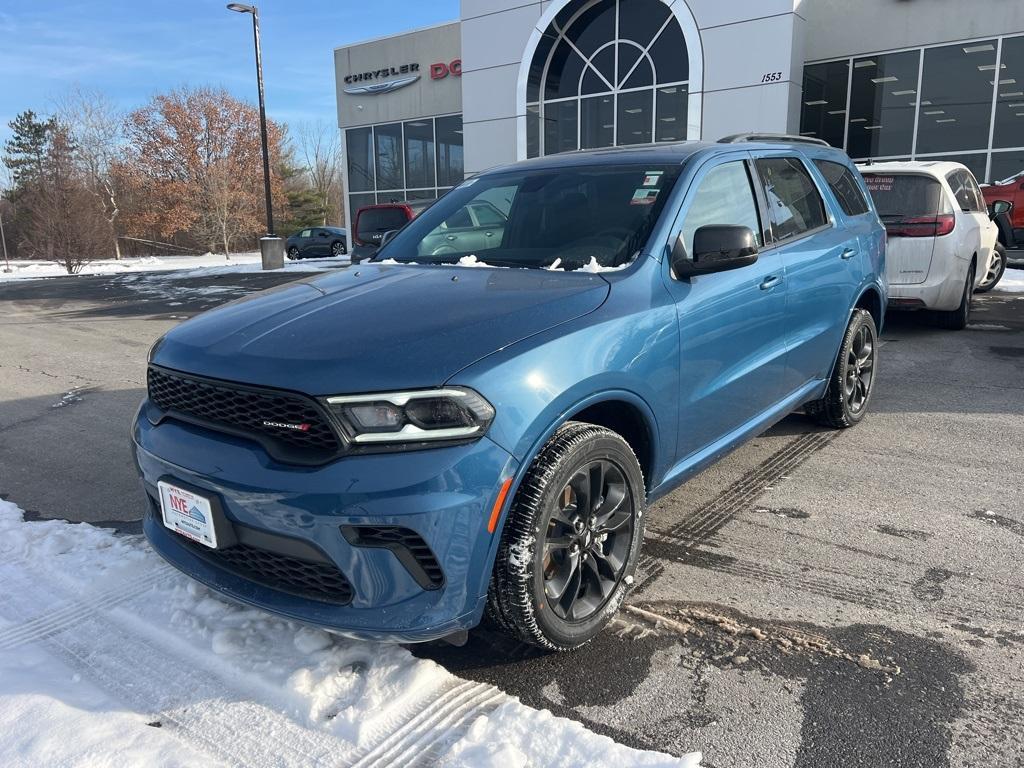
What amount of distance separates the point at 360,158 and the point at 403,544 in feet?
88.5

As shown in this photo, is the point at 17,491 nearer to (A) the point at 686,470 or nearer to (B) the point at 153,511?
(B) the point at 153,511

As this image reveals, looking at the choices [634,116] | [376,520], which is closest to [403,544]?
[376,520]

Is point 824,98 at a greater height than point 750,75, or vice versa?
point 750,75

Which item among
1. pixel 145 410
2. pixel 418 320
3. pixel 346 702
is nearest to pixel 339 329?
pixel 418 320

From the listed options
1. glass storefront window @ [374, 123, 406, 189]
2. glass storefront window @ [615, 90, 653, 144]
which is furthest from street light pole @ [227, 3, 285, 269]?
glass storefront window @ [615, 90, 653, 144]

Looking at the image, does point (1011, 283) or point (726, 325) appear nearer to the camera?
point (726, 325)

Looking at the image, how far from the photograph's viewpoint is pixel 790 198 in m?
4.21

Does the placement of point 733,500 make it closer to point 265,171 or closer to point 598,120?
point 598,120

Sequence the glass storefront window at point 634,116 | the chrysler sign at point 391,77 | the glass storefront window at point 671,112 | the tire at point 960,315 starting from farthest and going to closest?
the chrysler sign at point 391,77 → the glass storefront window at point 634,116 → the glass storefront window at point 671,112 → the tire at point 960,315

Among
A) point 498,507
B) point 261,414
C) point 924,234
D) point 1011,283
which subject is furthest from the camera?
Result: point 1011,283

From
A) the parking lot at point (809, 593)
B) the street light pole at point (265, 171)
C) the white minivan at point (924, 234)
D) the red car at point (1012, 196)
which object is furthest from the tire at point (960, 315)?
the street light pole at point (265, 171)

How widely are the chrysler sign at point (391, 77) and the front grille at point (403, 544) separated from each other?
2382 centimetres

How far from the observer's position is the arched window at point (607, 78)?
17797 mm

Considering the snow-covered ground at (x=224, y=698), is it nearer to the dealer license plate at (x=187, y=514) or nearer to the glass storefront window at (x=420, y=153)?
the dealer license plate at (x=187, y=514)
